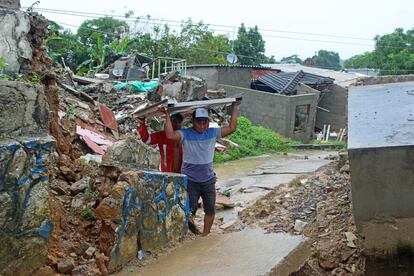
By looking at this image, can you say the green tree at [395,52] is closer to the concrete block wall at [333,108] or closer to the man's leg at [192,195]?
the concrete block wall at [333,108]

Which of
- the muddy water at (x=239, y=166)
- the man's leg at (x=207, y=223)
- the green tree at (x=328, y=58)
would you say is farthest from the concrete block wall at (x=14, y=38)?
the green tree at (x=328, y=58)

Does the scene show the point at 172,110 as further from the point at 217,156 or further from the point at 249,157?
the point at 249,157

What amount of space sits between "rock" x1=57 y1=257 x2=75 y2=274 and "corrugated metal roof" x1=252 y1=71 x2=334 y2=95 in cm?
2159

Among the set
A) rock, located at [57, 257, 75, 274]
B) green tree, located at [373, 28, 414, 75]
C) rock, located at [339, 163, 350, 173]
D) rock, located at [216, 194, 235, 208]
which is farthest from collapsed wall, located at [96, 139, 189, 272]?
green tree, located at [373, 28, 414, 75]

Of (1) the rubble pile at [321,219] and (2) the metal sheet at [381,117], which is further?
(1) the rubble pile at [321,219]

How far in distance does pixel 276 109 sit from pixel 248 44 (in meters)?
16.7

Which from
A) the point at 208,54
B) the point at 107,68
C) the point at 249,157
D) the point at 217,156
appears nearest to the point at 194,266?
the point at 217,156

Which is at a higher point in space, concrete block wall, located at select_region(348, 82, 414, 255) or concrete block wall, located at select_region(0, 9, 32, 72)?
concrete block wall, located at select_region(0, 9, 32, 72)

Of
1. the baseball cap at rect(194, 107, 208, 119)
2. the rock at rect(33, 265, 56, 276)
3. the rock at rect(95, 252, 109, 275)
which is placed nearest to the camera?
the rock at rect(33, 265, 56, 276)

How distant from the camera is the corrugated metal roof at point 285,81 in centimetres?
2500

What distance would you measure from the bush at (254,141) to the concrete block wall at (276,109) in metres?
0.81

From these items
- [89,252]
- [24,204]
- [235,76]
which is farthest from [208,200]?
[235,76]

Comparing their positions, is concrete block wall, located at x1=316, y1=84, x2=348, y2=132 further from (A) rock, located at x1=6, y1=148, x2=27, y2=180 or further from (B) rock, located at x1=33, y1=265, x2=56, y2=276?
(A) rock, located at x1=6, y1=148, x2=27, y2=180

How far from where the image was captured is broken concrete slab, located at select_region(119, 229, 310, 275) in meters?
3.85
